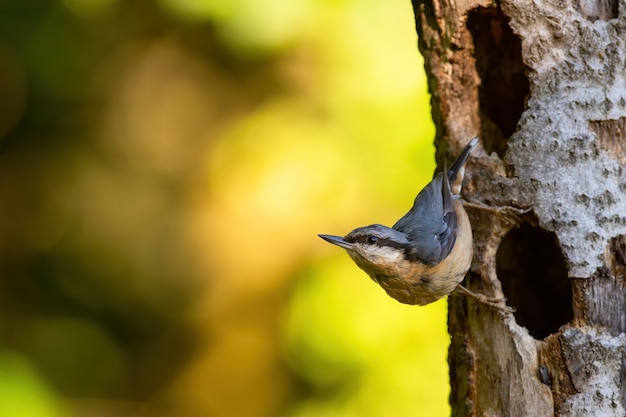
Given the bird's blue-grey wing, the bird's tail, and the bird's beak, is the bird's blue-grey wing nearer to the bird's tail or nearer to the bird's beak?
the bird's tail

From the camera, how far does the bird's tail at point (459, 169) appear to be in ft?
10.7

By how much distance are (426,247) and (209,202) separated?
2.77 meters

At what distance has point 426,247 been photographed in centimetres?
335

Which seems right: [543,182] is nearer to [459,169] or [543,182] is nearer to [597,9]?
[459,169]

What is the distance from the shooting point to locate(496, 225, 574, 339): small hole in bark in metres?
3.46

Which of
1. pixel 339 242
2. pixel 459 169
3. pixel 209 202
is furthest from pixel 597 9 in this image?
pixel 209 202

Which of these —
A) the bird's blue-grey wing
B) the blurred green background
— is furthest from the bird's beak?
the blurred green background

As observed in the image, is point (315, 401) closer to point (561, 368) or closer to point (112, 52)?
point (561, 368)

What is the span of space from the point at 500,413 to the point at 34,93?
3913 mm

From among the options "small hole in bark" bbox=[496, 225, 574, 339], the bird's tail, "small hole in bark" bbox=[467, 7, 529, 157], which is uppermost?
"small hole in bark" bbox=[467, 7, 529, 157]

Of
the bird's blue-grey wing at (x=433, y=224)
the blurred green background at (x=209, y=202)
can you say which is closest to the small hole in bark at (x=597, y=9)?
the bird's blue-grey wing at (x=433, y=224)

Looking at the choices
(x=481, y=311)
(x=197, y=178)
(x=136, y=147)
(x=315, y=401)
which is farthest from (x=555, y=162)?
(x=136, y=147)

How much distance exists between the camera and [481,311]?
3207 millimetres

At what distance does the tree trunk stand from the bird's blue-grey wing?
0.32ft
